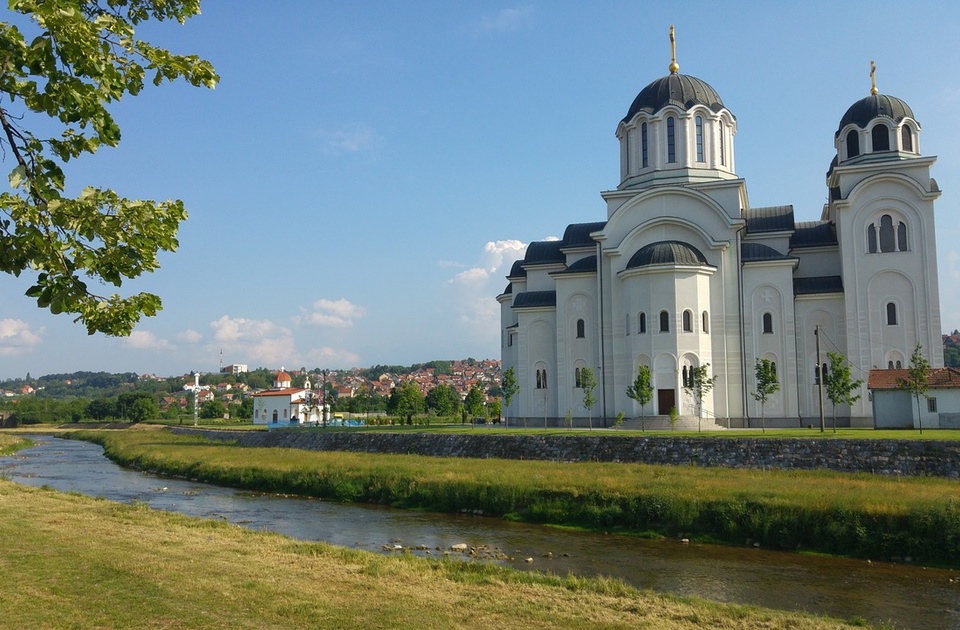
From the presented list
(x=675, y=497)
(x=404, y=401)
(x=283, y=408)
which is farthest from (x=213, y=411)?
(x=675, y=497)

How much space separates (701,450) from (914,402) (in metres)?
11.7

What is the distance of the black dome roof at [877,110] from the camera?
141 feet

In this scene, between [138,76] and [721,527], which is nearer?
[138,76]

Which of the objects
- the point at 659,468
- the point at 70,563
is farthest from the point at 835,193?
the point at 70,563

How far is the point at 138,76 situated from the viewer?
243 inches

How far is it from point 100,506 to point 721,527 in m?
17.6

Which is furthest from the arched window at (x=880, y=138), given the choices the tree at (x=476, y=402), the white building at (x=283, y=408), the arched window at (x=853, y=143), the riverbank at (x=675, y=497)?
the white building at (x=283, y=408)

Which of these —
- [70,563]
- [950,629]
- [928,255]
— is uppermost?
[928,255]

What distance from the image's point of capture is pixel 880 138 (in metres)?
43.4

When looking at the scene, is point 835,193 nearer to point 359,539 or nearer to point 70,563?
point 359,539

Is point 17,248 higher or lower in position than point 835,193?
lower

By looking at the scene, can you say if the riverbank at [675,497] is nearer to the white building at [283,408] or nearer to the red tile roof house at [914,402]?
the red tile roof house at [914,402]

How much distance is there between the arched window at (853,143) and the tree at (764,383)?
13253mm

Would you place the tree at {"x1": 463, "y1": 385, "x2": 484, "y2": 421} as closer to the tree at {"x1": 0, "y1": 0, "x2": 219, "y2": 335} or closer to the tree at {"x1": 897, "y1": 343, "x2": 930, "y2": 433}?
the tree at {"x1": 897, "y1": 343, "x2": 930, "y2": 433}
